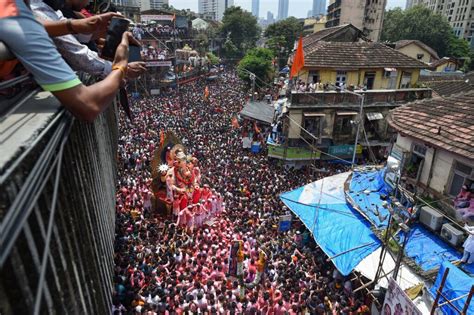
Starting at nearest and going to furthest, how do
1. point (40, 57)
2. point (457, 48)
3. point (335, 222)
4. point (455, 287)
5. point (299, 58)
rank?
point (40, 57)
point (455, 287)
point (335, 222)
point (299, 58)
point (457, 48)

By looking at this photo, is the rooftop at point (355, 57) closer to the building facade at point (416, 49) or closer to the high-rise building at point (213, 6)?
the building facade at point (416, 49)

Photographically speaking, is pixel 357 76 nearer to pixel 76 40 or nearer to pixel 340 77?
pixel 340 77

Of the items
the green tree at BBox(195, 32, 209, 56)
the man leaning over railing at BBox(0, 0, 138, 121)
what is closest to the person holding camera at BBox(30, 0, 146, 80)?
the man leaning over railing at BBox(0, 0, 138, 121)

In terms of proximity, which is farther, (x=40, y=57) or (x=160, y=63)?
(x=160, y=63)

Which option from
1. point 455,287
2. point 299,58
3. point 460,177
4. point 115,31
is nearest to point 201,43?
point 299,58

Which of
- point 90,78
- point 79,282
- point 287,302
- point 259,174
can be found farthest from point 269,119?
point 79,282

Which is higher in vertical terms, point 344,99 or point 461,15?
point 461,15

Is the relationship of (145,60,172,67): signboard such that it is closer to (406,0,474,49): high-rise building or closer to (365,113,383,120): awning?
(365,113,383,120): awning

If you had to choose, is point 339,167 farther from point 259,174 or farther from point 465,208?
point 465,208
